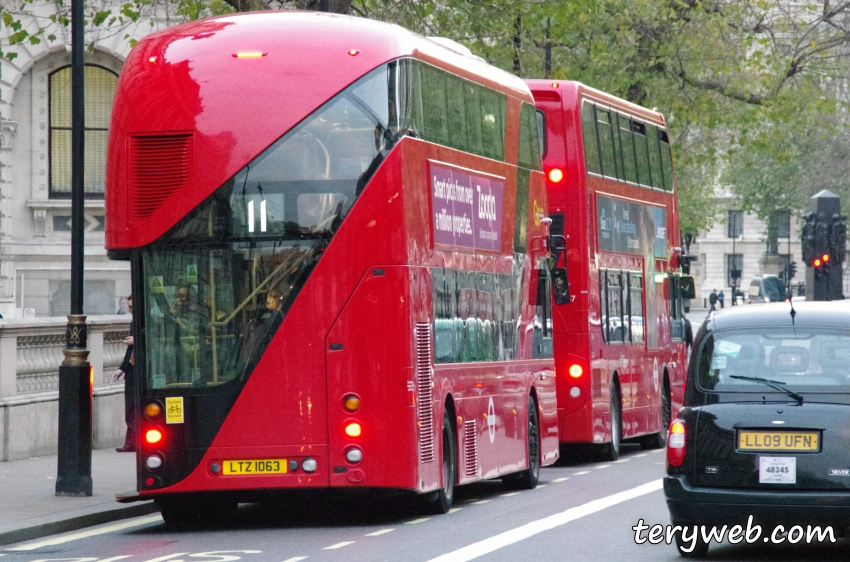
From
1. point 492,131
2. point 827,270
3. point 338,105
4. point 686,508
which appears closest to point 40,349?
point 492,131

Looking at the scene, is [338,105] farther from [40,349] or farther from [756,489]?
[40,349]

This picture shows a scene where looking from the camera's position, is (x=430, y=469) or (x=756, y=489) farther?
(x=430, y=469)

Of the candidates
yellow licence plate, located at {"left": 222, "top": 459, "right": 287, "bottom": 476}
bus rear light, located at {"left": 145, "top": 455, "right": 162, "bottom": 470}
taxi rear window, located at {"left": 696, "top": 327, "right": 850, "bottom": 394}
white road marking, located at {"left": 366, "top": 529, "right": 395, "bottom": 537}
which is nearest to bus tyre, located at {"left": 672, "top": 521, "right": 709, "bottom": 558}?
taxi rear window, located at {"left": 696, "top": 327, "right": 850, "bottom": 394}

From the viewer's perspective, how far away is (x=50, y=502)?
14398mm

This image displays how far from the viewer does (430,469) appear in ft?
43.1

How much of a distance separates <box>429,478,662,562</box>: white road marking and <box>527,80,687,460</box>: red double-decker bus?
3390 mm

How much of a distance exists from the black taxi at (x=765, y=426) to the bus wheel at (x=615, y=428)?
10.2 m

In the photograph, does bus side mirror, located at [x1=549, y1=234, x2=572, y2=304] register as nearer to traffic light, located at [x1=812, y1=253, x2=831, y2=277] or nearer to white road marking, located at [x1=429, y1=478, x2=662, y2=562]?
white road marking, located at [x1=429, y1=478, x2=662, y2=562]

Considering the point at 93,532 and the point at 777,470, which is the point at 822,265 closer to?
the point at 93,532

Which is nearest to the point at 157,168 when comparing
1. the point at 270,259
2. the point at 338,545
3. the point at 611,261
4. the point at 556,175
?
the point at 270,259

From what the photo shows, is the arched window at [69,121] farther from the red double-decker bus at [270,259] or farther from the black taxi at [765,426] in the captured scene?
the black taxi at [765,426]

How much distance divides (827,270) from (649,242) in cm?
1562

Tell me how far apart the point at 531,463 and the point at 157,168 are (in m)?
5.85

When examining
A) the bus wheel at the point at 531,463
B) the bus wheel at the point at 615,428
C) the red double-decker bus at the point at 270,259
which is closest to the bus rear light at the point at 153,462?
the red double-decker bus at the point at 270,259
